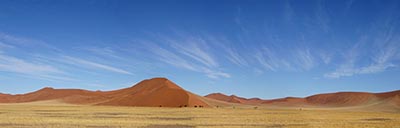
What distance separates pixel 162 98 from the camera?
341 ft

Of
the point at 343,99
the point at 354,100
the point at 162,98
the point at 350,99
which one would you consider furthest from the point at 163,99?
the point at 343,99

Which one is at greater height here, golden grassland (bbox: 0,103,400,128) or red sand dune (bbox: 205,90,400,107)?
red sand dune (bbox: 205,90,400,107)

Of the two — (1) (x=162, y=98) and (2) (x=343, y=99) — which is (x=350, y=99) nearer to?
(2) (x=343, y=99)

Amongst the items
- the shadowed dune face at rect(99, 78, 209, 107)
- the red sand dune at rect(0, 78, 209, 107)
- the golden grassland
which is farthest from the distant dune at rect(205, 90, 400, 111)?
the golden grassland

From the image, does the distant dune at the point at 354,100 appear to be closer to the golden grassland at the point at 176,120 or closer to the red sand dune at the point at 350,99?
the red sand dune at the point at 350,99

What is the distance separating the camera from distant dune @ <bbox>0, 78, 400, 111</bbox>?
104 metres

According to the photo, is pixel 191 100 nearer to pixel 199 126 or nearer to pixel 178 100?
pixel 178 100

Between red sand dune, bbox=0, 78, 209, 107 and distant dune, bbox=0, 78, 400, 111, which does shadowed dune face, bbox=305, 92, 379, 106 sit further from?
red sand dune, bbox=0, 78, 209, 107

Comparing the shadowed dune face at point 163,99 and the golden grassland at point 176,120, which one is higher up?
the shadowed dune face at point 163,99

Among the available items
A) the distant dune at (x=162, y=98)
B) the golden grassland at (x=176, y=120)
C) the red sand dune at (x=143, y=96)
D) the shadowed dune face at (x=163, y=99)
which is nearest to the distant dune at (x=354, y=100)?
the distant dune at (x=162, y=98)

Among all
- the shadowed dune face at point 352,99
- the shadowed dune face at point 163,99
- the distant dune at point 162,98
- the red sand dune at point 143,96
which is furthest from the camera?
the shadowed dune face at point 352,99

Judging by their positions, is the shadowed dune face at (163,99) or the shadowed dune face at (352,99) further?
the shadowed dune face at (352,99)

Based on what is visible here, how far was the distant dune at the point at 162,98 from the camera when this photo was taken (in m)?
104

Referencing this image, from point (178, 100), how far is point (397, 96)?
85261 mm
